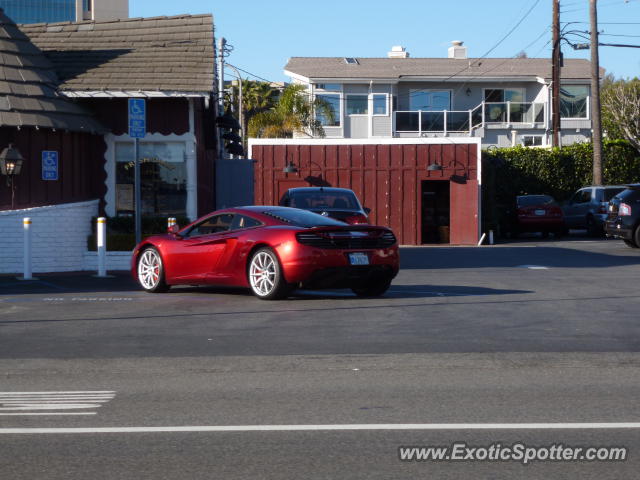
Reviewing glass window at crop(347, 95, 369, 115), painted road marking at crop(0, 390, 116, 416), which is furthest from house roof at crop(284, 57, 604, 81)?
painted road marking at crop(0, 390, 116, 416)

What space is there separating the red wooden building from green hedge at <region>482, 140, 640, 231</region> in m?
5.96

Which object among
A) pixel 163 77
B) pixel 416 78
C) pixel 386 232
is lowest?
pixel 386 232

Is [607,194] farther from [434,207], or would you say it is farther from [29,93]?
[29,93]

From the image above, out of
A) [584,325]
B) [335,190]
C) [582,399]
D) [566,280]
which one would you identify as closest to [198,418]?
[582,399]

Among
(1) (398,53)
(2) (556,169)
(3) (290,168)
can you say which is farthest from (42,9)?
(3) (290,168)

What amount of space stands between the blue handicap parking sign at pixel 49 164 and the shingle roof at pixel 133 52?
178cm

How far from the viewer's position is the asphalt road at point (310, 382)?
5.70 m

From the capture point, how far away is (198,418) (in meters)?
6.72

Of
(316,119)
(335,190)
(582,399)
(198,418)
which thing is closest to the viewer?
(198,418)

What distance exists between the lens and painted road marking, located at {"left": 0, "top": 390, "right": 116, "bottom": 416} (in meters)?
7.01

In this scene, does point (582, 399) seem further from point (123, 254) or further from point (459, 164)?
point (459, 164)

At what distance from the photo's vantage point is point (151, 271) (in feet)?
50.5

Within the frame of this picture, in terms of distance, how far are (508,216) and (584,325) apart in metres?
26.8

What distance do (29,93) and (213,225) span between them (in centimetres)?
829
